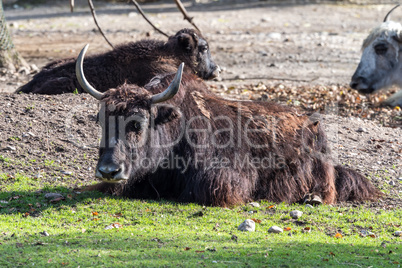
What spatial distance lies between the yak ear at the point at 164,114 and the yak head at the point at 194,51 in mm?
3653

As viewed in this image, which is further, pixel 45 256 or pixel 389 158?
pixel 389 158

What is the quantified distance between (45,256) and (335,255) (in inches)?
92.9

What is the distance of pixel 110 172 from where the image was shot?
5.69 metres

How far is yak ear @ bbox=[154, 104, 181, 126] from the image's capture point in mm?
6309

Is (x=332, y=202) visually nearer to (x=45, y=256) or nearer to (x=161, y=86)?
(x=161, y=86)

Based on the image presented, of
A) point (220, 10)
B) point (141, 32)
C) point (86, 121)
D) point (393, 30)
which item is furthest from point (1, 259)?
point (220, 10)

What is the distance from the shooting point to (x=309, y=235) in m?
5.48

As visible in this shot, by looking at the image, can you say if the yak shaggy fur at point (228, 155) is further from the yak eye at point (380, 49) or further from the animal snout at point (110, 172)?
the yak eye at point (380, 49)

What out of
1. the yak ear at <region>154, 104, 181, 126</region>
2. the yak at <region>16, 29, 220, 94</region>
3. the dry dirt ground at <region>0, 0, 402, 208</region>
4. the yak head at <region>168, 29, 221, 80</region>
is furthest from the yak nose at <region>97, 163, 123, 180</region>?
the yak head at <region>168, 29, 221, 80</region>

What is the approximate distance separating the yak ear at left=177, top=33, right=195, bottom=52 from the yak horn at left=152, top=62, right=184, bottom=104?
386 cm

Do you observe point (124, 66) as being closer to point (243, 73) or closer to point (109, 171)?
point (109, 171)

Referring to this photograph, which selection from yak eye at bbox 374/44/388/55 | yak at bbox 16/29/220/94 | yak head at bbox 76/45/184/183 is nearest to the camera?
yak head at bbox 76/45/184/183

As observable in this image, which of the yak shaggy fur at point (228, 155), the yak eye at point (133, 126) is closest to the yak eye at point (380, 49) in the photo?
the yak shaggy fur at point (228, 155)

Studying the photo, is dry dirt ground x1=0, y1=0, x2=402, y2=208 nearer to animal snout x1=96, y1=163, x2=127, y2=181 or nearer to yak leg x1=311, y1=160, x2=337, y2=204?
yak leg x1=311, y1=160, x2=337, y2=204
